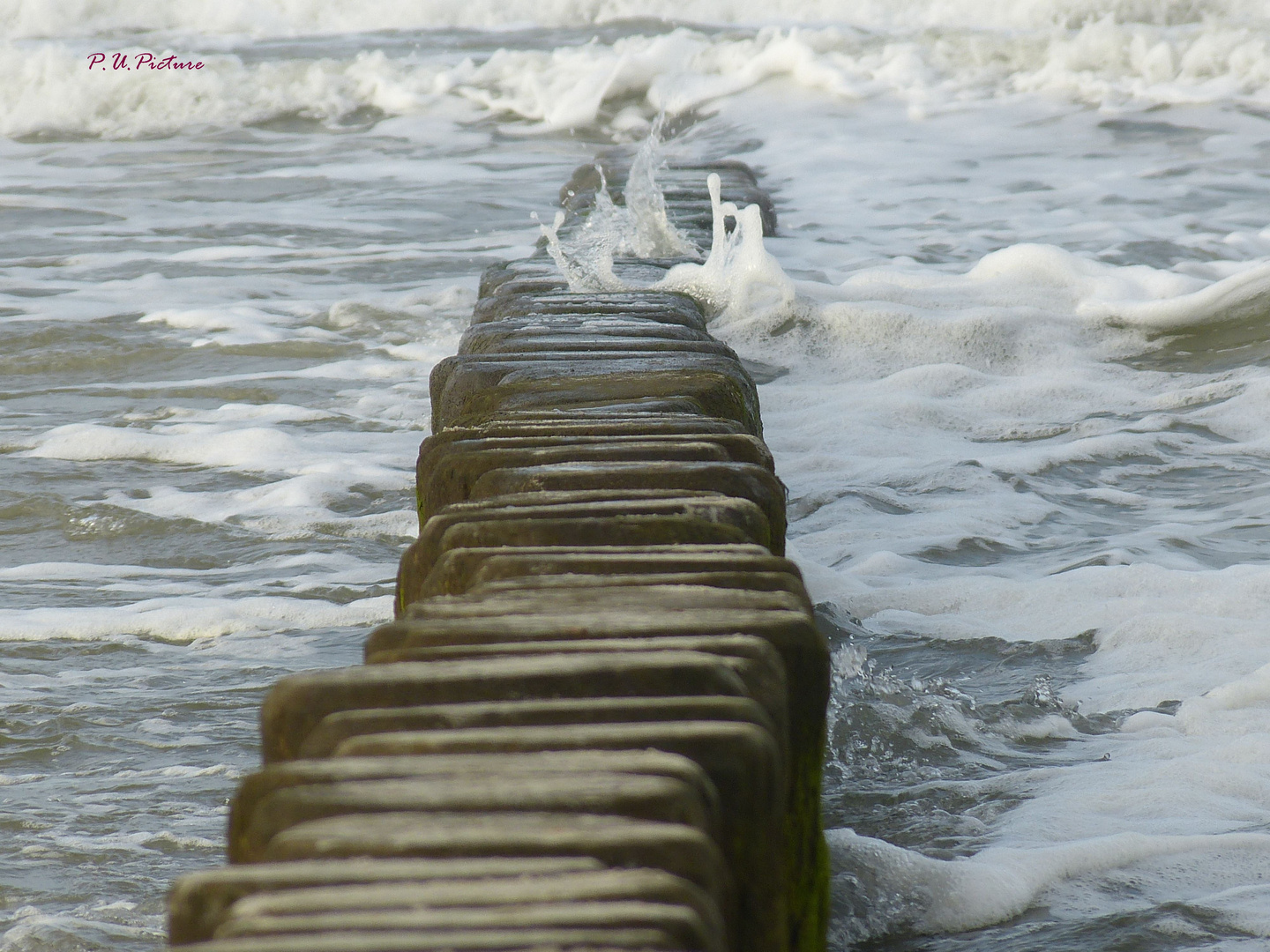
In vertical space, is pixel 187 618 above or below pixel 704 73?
below

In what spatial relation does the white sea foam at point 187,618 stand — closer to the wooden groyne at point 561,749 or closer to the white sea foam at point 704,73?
the wooden groyne at point 561,749

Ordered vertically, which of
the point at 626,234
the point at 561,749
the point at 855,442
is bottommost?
the point at 855,442

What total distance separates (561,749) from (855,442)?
337cm

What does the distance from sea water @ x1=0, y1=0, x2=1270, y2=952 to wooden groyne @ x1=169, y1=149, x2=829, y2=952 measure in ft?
2.13

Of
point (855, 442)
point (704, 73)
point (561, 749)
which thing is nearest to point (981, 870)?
point (561, 749)

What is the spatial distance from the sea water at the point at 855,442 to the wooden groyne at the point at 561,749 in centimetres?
65

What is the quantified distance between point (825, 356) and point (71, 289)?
3.67 metres

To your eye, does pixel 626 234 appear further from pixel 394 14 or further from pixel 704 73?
pixel 394 14

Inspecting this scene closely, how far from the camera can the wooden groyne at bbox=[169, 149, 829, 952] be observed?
93 centimetres

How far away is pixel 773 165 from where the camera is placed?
9555 millimetres

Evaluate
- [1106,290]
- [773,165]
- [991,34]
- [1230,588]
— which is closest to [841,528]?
[1230,588]

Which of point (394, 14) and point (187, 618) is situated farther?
point (394, 14)

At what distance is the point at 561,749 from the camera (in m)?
1.11

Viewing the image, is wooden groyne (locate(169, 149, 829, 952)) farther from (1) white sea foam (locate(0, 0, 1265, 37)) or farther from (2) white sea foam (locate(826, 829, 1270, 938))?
(1) white sea foam (locate(0, 0, 1265, 37))
